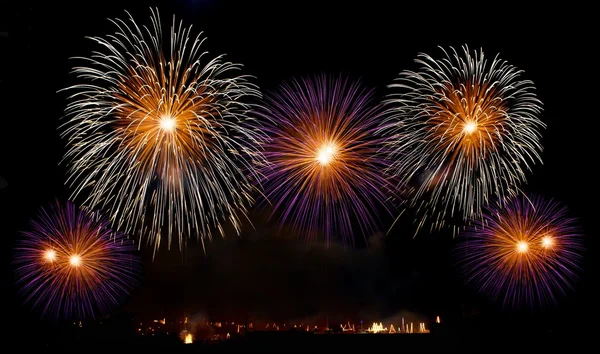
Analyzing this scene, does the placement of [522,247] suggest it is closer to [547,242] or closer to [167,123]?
[547,242]

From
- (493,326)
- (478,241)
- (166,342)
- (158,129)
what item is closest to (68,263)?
(158,129)

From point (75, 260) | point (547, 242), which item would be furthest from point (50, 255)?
point (547, 242)

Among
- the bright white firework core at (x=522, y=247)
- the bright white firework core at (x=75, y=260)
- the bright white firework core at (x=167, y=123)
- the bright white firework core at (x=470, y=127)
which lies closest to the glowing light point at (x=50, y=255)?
the bright white firework core at (x=75, y=260)

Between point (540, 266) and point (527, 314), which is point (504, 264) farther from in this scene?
point (527, 314)

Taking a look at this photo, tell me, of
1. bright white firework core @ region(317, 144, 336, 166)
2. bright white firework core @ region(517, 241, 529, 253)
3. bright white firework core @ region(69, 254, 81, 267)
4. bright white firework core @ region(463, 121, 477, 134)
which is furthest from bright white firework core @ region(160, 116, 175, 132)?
bright white firework core @ region(517, 241, 529, 253)

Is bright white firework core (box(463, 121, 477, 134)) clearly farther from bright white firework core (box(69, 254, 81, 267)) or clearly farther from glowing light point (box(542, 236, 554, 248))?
bright white firework core (box(69, 254, 81, 267))
